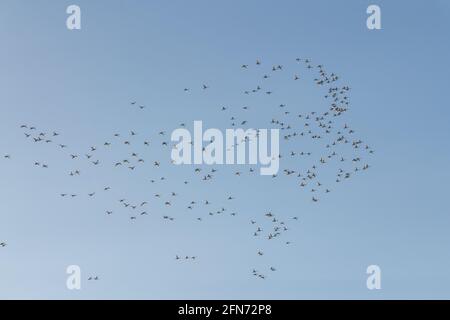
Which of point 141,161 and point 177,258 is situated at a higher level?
point 141,161

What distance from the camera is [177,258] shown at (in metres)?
54.2
